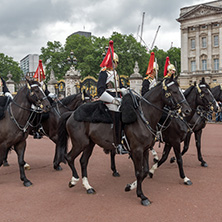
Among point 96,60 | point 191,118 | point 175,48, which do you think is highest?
point 175,48

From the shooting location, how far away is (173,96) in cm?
479

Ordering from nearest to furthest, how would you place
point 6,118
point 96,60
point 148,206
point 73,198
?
point 148,206, point 73,198, point 6,118, point 96,60

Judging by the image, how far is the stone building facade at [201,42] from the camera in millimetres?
48594

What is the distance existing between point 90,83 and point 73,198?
1329 centimetres

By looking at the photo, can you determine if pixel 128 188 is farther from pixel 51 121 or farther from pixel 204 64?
pixel 204 64

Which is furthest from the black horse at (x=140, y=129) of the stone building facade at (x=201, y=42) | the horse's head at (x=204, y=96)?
the stone building facade at (x=201, y=42)

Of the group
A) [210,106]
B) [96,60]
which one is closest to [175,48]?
[96,60]

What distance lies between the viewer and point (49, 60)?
42.7 m

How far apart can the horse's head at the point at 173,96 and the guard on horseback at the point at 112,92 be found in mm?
807

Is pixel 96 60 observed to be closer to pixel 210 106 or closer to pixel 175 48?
pixel 175 48

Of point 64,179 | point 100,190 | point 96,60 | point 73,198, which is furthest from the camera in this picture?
point 96,60

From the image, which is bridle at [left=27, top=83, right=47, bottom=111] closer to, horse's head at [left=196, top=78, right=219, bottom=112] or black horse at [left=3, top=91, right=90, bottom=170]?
black horse at [left=3, top=91, right=90, bottom=170]

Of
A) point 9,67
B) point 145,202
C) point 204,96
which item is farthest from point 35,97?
point 9,67

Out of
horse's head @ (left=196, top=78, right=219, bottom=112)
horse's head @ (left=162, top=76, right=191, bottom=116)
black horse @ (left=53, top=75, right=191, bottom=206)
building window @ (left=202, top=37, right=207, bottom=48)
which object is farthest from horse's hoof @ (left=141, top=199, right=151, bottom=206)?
building window @ (left=202, top=37, right=207, bottom=48)
